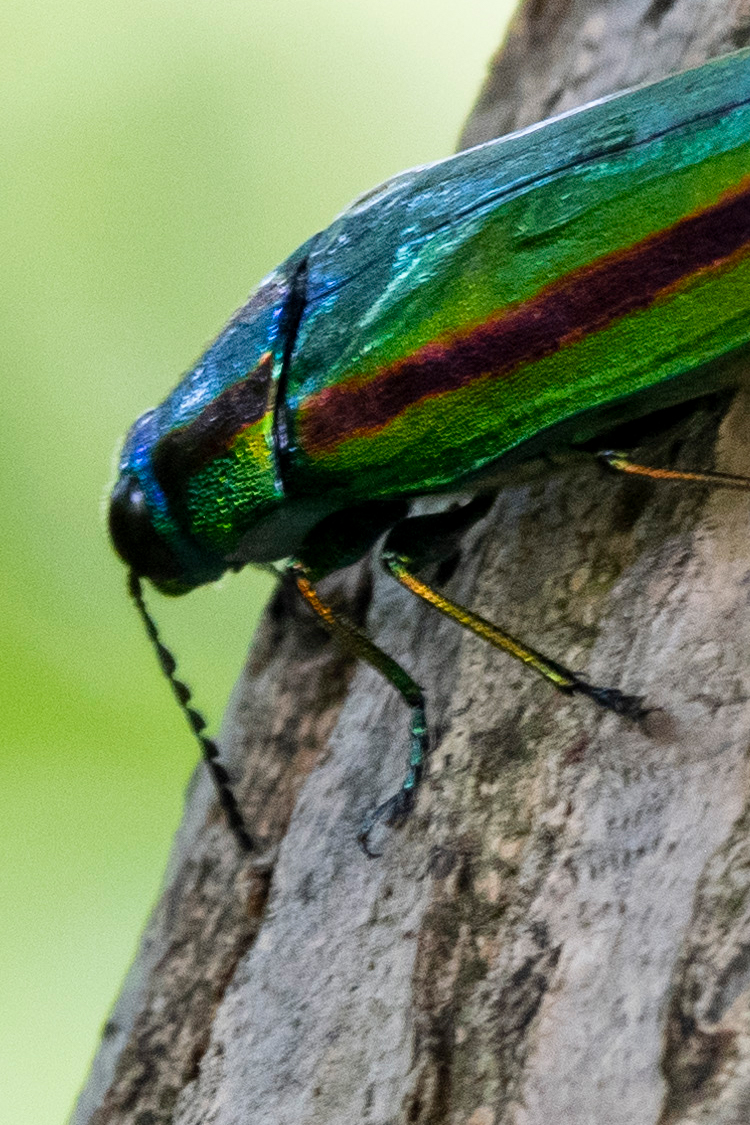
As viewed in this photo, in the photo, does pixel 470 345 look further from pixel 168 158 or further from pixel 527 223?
pixel 168 158

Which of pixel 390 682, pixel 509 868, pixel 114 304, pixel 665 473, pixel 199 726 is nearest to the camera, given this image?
pixel 509 868

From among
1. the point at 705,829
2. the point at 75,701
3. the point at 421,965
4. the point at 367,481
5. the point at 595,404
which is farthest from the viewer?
the point at 75,701

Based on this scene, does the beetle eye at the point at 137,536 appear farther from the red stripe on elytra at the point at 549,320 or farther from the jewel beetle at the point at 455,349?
the red stripe on elytra at the point at 549,320

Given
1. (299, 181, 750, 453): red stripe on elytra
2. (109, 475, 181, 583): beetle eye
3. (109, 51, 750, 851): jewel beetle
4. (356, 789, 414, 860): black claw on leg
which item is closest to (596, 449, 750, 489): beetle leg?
(109, 51, 750, 851): jewel beetle

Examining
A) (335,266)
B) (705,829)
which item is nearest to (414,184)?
(335,266)

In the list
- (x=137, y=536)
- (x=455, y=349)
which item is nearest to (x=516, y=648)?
(x=455, y=349)

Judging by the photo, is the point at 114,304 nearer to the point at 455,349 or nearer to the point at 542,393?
the point at 455,349

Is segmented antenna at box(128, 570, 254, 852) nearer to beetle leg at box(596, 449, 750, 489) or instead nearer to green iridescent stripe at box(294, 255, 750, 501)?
green iridescent stripe at box(294, 255, 750, 501)
